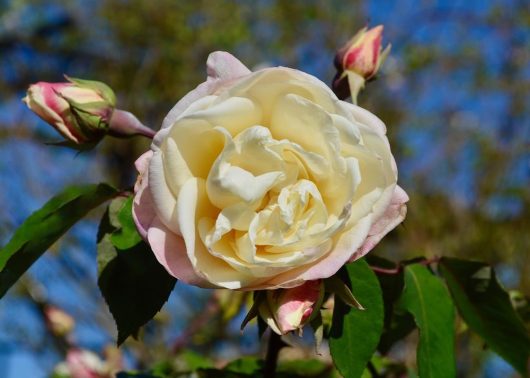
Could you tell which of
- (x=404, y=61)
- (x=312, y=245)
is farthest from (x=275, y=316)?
(x=404, y=61)

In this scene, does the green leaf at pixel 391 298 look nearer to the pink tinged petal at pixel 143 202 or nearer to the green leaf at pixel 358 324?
the green leaf at pixel 358 324

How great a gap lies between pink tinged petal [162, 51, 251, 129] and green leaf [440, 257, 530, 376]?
369 millimetres

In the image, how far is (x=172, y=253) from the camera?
59 cm

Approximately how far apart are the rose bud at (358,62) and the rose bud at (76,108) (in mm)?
265

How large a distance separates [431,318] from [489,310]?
83 millimetres

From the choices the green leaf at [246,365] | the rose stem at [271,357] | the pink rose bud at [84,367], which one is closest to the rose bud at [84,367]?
the pink rose bud at [84,367]

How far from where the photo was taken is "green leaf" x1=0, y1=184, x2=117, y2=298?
72 centimetres

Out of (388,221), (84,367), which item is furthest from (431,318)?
(84,367)

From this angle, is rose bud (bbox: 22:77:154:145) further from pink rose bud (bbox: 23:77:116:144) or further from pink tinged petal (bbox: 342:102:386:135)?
pink tinged petal (bbox: 342:102:386:135)

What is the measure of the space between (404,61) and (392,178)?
4.77 meters

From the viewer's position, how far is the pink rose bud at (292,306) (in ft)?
1.89

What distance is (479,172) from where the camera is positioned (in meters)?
4.73

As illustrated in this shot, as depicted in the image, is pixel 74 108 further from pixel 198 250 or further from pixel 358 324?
pixel 358 324

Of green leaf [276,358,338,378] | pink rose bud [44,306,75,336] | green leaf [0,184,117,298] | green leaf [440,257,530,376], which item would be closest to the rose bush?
green leaf [0,184,117,298]
